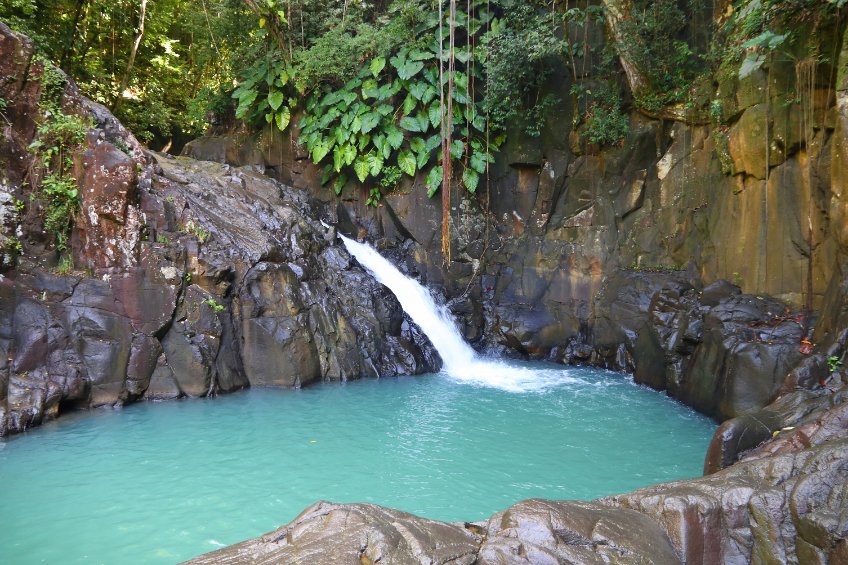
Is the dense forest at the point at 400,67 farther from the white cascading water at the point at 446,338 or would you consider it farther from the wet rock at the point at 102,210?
the wet rock at the point at 102,210

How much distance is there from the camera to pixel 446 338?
1192 cm

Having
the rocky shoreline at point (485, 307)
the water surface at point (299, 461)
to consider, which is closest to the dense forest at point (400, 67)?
the rocky shoreline at point (485, 307)

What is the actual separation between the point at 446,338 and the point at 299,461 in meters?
5.87

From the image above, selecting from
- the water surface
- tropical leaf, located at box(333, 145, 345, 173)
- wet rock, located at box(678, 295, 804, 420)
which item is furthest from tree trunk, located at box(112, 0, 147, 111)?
wet rock, located at box(678, 295, 804, 420)

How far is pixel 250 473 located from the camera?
6082 millimetres

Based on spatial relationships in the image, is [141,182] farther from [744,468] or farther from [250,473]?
[744,468]

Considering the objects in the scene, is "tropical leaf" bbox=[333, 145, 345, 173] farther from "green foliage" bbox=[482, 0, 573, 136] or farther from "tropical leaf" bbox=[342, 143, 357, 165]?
"green foliage" bbox=[482, 0, 573, 136]

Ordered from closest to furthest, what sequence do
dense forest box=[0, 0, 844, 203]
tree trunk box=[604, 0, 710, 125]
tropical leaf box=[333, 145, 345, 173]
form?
tree trunk box=[604, 0, 710, 125] → dense forest box=[0, 0, 844, 203] → tropical leaf box=[333, 145, 345, 173]

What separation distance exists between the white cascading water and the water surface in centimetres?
100

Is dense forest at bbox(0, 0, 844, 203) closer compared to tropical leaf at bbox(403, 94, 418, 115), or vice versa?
dense forest at bbox(0, 0, 844, 203)

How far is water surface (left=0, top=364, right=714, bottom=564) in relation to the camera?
493 centimetres

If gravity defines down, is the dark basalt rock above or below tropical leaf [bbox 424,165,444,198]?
below

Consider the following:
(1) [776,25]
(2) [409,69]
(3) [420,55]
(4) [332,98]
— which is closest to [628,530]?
(1) [776,25]

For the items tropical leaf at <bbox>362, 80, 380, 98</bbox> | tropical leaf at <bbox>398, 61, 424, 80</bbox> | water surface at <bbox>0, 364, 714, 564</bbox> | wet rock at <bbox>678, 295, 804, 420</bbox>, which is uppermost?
tropical leaf at <bbox>398, 61, 424, 80</bbox>
